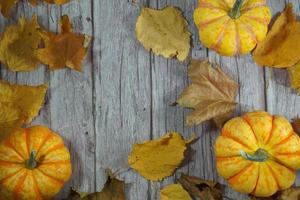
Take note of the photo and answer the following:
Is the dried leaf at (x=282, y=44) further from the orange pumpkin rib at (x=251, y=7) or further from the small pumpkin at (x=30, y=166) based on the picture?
the small pumpkin at (x=30, y=166)

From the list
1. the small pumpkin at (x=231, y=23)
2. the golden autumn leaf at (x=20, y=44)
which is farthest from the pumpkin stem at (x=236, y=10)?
the golden autumn leaf at (x=20, y=44)

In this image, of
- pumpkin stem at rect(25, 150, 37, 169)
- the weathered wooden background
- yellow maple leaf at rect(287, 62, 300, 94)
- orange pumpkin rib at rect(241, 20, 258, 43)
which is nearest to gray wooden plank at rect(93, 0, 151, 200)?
the weathered wooden background

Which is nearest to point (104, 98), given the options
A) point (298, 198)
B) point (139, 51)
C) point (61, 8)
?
point (139, 51)

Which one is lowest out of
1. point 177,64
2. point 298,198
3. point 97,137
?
point 298,198

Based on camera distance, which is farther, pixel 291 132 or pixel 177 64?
pixel 177 64

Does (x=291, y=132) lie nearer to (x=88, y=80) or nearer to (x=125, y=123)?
(x=125, y=123)

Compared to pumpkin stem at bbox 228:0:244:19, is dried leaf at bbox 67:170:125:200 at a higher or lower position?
lower

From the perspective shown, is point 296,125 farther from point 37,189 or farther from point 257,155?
point 37,189

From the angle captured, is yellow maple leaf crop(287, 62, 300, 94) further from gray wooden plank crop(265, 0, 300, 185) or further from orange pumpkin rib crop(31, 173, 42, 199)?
orange pumpkin rib crop(31, 173, 42, 199)
